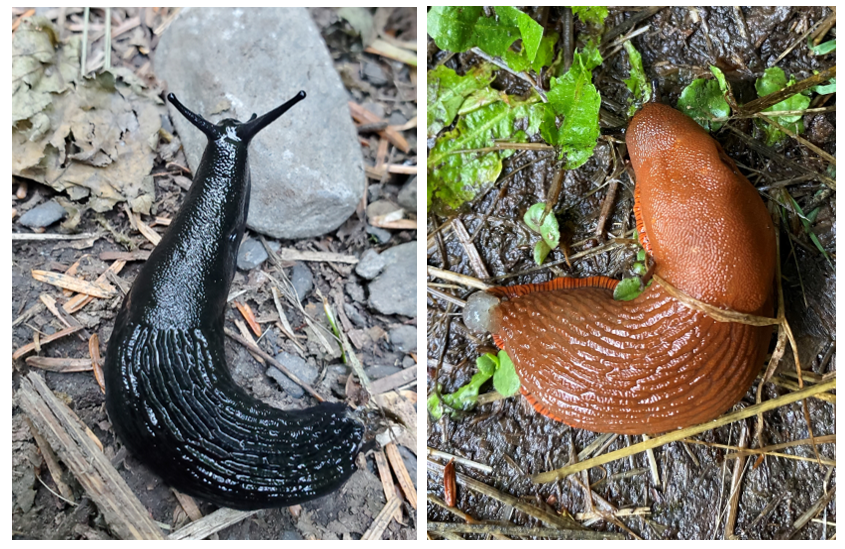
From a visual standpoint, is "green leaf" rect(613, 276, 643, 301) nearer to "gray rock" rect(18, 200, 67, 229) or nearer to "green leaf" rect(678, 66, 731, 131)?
"green leaf" rect(678, 66, 731, 131)

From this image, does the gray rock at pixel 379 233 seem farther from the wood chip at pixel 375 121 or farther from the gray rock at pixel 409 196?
the wood chip at pixel 375 121

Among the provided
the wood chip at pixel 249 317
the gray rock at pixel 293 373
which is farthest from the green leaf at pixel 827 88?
the wood chip at pixel 249 317

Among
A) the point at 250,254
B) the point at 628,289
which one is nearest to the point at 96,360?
the point at 250,254

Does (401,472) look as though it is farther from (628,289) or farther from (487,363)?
(628,289)

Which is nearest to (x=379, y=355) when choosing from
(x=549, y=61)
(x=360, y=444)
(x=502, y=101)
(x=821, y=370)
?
(x=360, y=444)

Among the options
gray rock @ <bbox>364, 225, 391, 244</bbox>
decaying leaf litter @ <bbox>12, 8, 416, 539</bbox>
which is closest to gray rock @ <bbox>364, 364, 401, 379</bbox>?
decaying leaf litter @ <bbox>12, 8, 416, 539</bbox>

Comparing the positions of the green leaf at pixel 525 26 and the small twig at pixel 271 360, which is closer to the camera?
the green leaf at pixel 525 26
